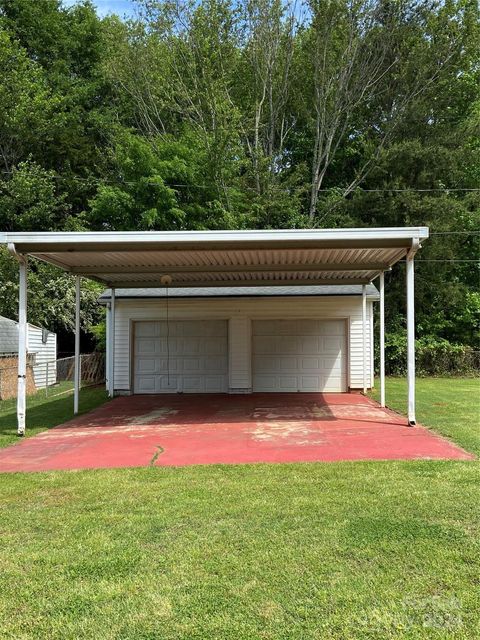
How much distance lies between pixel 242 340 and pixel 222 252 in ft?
19.8

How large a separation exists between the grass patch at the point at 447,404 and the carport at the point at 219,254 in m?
0.85

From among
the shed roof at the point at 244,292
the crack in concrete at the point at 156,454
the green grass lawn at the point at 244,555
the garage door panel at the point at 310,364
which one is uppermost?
the shed roof at the point at 244,292

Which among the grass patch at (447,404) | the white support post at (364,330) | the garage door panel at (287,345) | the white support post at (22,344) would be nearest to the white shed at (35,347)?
the garage door panel at (287,345)

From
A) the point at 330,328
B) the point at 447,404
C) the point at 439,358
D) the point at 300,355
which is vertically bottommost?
the point at 447,404

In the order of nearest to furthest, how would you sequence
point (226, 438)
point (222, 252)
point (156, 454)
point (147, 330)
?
1. point (156, 454)
2. point (226, 438)
3. point (222, 252)
4. point (147, 330)

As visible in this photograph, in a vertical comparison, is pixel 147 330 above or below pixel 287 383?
above

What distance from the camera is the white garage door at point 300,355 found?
1551 cm

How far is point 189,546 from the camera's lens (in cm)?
409

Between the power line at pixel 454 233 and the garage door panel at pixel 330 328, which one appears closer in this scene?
the garage door panel at pixel 330 328

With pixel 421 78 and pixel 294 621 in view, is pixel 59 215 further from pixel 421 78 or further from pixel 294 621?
pixel 294 621

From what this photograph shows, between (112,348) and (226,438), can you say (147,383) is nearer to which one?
(112,348)

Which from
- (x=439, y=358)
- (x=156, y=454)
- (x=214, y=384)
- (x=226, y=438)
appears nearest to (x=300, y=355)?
(x=214, y=384)

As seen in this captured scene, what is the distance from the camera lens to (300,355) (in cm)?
1561

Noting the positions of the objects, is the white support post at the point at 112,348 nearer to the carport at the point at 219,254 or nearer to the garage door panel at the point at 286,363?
the carport at the point at 219,254
